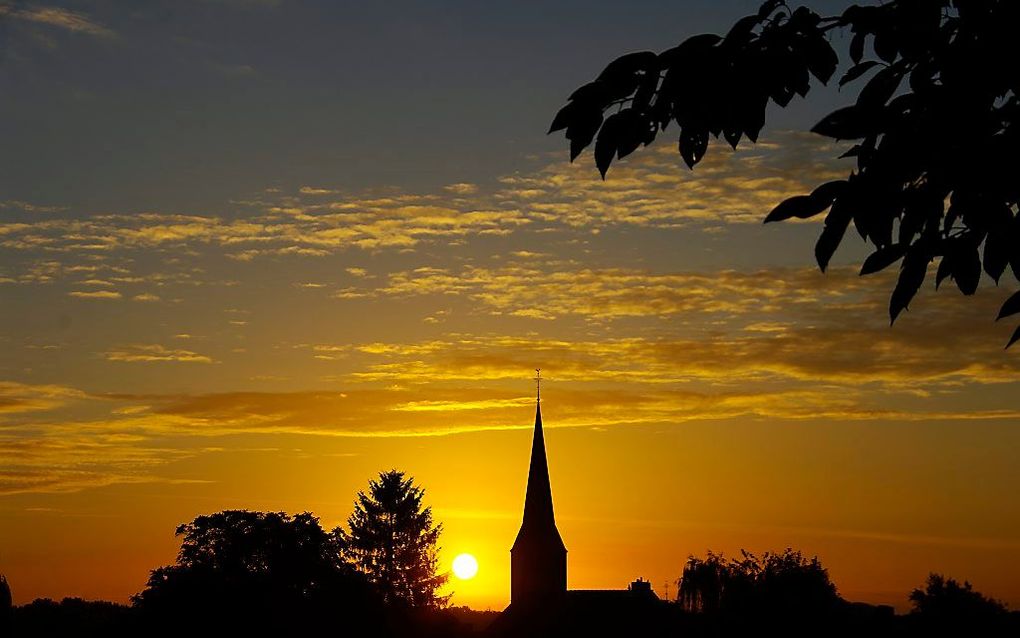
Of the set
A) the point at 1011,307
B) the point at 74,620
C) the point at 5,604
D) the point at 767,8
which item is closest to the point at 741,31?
the point at 767,8

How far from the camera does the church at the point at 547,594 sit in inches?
4163

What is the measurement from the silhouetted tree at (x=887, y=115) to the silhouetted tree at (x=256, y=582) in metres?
67.6

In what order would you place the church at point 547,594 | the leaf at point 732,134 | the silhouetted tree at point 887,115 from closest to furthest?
the silhouetted tree at point 887,115 < the leaf at point 732,134 < the church at point 547,594

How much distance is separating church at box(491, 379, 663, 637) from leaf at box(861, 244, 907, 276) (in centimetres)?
10216

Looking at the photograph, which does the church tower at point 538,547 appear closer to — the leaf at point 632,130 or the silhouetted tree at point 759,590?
the silhouetted tree at point 759,590

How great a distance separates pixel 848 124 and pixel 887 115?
0.42 ft

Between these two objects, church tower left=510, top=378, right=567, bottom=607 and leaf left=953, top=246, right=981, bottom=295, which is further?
church tower left=510, top=378, right=567, bottom=607

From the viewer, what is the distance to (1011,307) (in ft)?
15.0

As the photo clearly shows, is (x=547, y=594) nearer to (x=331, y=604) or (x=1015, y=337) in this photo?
(x=331, y=604)

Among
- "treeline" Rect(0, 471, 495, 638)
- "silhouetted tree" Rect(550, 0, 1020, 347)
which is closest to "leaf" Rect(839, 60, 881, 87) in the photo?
"silhouetted tree" Rect(550, 0, 1020, 347)

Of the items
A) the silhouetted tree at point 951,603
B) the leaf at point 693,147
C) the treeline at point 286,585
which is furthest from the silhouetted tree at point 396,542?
the leaf at point 693,147

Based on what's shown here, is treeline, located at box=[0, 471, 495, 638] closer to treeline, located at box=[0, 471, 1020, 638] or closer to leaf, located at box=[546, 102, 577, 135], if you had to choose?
treeline, located at box=[0, 471, 1020, 638]

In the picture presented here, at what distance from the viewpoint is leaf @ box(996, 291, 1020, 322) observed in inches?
179

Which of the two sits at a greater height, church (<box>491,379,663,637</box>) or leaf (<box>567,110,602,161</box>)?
church (<box>491,379,663,637</box>)
